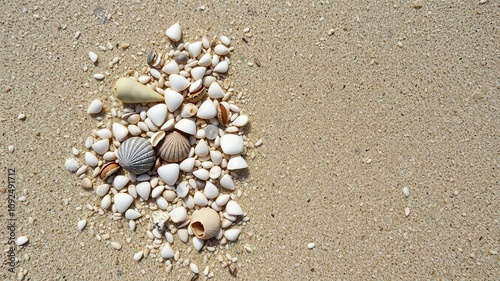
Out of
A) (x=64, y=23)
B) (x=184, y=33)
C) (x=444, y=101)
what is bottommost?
(x=444, y=101)

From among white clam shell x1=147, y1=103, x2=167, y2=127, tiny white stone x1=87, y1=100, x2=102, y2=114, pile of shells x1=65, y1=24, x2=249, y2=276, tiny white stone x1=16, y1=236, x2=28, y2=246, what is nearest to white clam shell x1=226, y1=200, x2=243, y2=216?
pile of shells x1=65, y1=24, x2=249, y2=276

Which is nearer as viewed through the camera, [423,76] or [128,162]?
[128,162]

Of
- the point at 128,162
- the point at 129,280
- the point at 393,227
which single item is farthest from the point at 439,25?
the point at 129,280

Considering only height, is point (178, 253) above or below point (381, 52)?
below

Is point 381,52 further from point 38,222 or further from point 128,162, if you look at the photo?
point 38,222

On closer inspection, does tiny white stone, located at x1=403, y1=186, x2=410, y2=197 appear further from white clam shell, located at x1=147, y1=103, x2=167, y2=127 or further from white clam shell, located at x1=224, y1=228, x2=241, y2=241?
white clam shell, located at x1=147, y1=103, x2=167, y2=127

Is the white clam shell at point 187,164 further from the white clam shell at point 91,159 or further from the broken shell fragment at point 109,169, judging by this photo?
the white clam shell at point 91,159

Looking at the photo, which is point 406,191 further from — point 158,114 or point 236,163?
point 158,114
